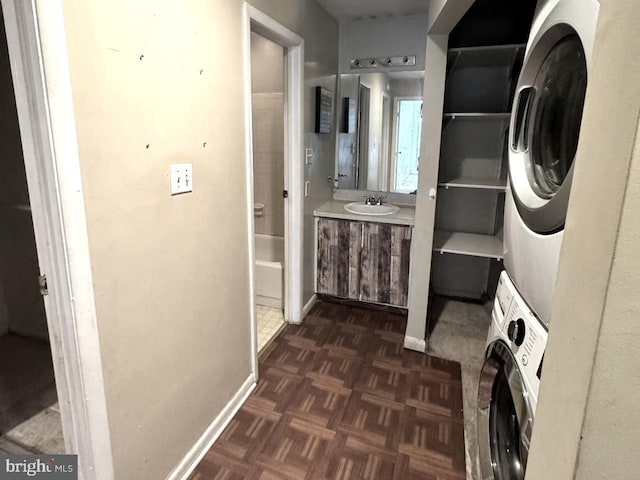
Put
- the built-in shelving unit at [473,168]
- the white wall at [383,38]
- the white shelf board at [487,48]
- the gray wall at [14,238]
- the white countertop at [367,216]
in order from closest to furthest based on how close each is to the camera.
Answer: the white shelf board at [487,48]
the gray wall at [14,238]
the built-in shelving unit at [473,168]
the white countertop at [367,216]
the white wall at [383,38]

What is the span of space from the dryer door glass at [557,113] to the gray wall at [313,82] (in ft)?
5.30

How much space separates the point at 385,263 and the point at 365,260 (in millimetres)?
158

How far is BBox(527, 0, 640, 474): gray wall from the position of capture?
403 millimetres

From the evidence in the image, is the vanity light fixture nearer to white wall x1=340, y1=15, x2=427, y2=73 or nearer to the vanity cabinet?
white wall x1=340, y1=15, x2=427, y2=73

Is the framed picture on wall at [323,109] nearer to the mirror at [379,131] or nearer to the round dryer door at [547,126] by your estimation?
the mirror at [379,131]

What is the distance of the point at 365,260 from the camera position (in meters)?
3.00

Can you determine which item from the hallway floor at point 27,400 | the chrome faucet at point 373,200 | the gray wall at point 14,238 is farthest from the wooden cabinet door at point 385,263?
the gray wall at point 14,238

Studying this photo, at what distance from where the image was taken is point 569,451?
477 mm

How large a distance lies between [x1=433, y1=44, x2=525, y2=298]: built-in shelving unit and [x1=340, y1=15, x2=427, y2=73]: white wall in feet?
1.43

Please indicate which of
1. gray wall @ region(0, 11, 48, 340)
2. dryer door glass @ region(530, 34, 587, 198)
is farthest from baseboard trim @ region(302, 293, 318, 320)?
dryer door glass @ region(530, 34, 587, 198)

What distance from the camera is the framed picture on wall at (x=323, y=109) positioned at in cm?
283

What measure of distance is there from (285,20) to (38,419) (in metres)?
2.48

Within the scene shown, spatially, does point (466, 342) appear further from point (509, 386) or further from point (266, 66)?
point (266, 66)

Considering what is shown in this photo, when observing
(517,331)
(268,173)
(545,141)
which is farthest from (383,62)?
(517,331)
